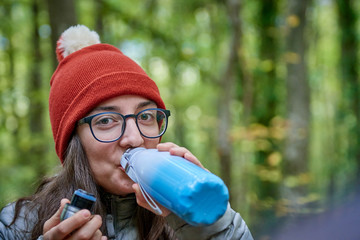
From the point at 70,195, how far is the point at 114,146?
0.46 m

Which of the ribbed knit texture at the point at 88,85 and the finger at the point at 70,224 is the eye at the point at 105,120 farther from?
the finger at the point at 70,224

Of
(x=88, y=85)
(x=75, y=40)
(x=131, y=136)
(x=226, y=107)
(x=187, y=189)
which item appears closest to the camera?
(x=187, y=189)

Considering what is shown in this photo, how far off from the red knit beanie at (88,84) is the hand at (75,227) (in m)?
0.69

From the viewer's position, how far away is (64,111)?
1998mm

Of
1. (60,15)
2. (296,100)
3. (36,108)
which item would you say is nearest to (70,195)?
(60,15)

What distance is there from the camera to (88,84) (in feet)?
6.25

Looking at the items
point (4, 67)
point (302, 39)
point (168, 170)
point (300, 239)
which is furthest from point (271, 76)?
point (4, 67)

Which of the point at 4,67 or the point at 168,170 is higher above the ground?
the point at 4,67

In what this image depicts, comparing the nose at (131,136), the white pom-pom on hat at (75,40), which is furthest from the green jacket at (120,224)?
the white pom-pom on hat at (75,40)

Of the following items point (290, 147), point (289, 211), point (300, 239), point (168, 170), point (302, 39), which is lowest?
point (289, 211)

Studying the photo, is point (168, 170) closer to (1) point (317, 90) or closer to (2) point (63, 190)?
(2) point (63, 190)

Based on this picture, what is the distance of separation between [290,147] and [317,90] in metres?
14.0

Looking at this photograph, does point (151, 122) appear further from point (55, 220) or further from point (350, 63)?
point (350, 63)

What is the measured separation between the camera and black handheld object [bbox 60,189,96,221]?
1353mm
